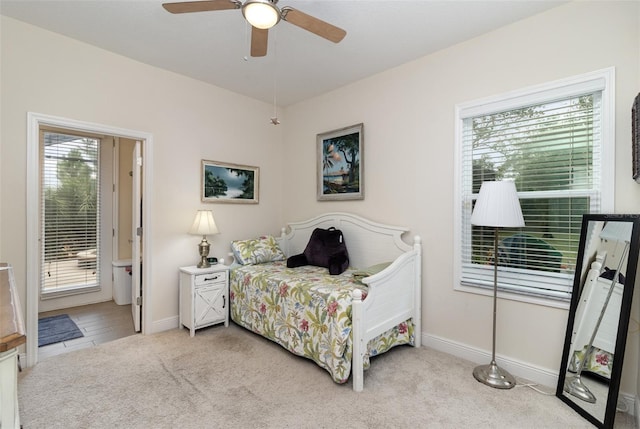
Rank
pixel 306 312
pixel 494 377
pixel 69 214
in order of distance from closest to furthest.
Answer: pixel 494 377
pixel 306 312
pixel 69 214

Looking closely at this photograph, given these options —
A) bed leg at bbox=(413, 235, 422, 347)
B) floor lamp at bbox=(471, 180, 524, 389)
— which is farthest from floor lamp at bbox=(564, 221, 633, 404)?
bed leg at bbox=(413, 235, 422, 347)

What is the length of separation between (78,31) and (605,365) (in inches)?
175

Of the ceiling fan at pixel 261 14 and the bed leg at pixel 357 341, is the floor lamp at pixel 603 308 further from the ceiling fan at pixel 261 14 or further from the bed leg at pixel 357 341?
the ceiling fan at pixel 261 14

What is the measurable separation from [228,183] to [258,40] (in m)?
2.10

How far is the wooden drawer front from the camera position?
3.13 metres

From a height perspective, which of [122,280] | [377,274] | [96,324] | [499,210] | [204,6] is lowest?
[96,324]

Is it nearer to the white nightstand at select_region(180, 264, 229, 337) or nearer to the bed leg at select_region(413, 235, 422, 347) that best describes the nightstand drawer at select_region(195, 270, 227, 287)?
the white nightstand at select_region(180, 264, 229, 337)

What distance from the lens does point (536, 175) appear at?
7.73 feet

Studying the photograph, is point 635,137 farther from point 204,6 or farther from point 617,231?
point 204,6

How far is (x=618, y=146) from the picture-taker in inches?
78.0

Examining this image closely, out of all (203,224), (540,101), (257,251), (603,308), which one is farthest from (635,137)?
(203,224)

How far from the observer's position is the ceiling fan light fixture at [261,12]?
153cm

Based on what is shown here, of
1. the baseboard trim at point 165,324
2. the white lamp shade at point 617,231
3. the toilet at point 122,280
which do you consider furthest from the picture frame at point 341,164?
the toilet at point 122,280

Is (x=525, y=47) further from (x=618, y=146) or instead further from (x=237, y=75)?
(x=237, y=75)
